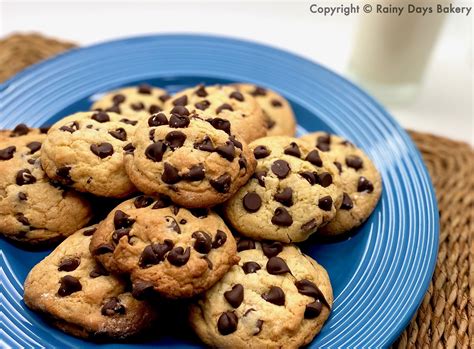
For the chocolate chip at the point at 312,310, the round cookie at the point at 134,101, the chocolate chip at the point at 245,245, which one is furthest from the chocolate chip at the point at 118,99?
the chocolate chip at the point at 312,310

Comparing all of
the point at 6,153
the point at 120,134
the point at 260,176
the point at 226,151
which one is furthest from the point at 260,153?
the point at 6,153

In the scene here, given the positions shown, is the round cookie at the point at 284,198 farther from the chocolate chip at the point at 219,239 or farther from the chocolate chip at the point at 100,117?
the chocolate chip at the point at 100,117

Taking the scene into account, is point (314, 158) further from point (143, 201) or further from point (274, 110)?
point (143, 201)

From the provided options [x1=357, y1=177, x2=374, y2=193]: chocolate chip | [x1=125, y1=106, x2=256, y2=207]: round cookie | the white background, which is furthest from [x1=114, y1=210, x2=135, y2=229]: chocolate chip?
the white background

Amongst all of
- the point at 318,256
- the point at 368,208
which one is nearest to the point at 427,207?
the point at 368,208

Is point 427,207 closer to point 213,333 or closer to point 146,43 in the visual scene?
point 213,333

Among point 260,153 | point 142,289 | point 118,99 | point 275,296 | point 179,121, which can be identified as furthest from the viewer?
point 118,99
